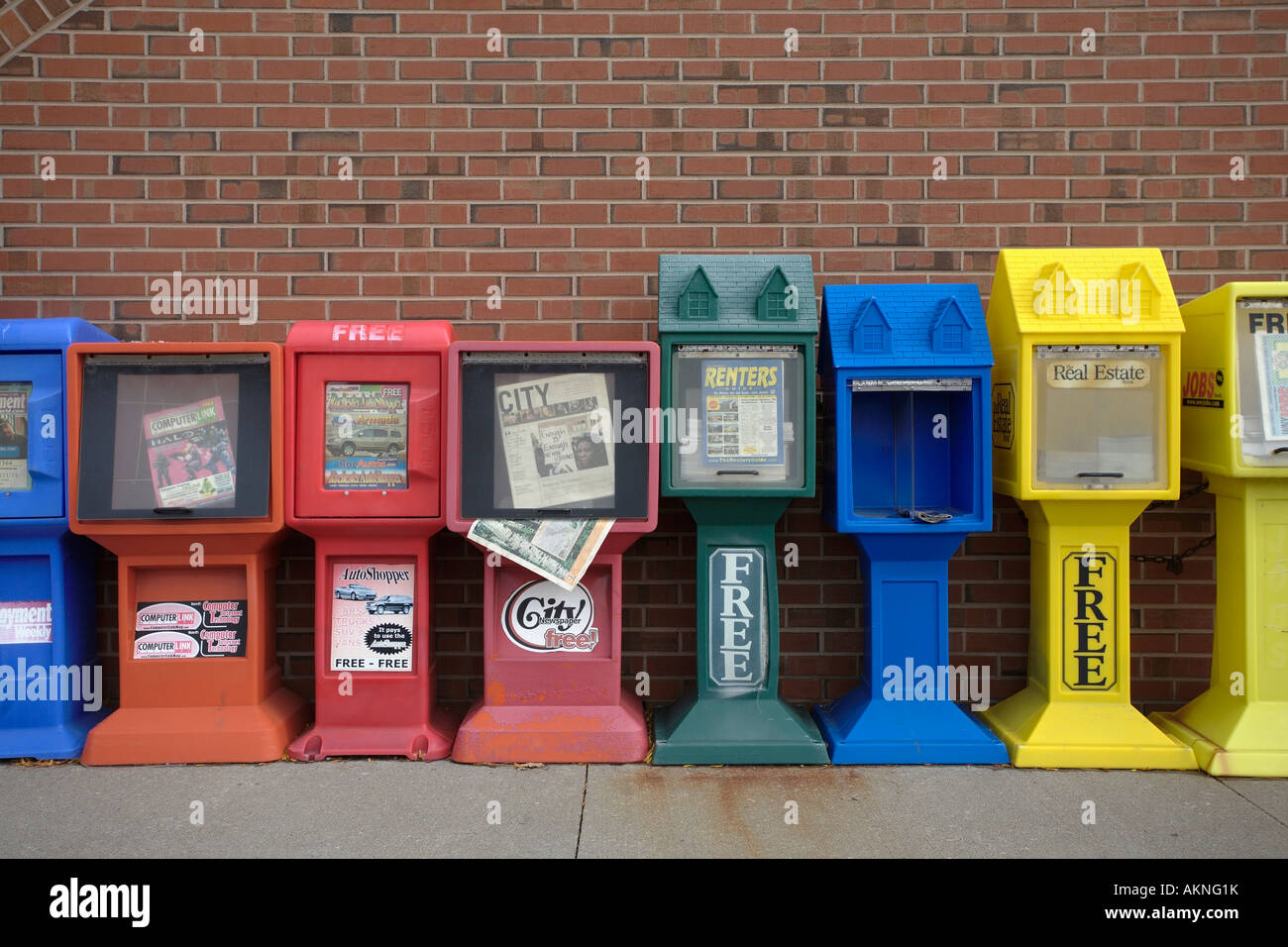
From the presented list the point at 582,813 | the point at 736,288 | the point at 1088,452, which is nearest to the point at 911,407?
the point at 1088,452

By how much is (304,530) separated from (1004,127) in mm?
3738

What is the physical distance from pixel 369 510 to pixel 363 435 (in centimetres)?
31

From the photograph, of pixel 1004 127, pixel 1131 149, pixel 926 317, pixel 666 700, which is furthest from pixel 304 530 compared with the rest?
pixel 1131 149

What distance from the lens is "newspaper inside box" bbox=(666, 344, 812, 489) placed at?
3834 mm

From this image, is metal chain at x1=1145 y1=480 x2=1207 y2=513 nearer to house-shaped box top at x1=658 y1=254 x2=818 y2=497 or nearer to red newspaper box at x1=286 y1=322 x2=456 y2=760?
house-shaped box top at x1=658 y1=254 x2=818 y2=497

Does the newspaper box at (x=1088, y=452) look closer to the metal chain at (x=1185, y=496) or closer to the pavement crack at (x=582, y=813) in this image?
the metal chain at (x=1185, y=496)

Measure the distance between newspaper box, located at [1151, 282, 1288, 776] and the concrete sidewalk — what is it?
223 mm

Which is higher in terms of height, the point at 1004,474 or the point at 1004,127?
the point at 1004,127

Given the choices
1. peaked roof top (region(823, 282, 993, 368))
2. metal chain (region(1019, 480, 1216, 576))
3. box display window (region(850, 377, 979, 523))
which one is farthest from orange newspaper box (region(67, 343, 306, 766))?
metal chain (region(1019, 480, 1216, 576))

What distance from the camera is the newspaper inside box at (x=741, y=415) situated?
3.83 meters

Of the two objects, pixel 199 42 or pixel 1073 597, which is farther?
pixel 199 42

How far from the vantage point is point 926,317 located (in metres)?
3.87

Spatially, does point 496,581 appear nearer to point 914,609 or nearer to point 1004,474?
point 914,609

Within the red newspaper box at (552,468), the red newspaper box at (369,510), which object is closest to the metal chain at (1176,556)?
the red newspaper box at (552,468)
